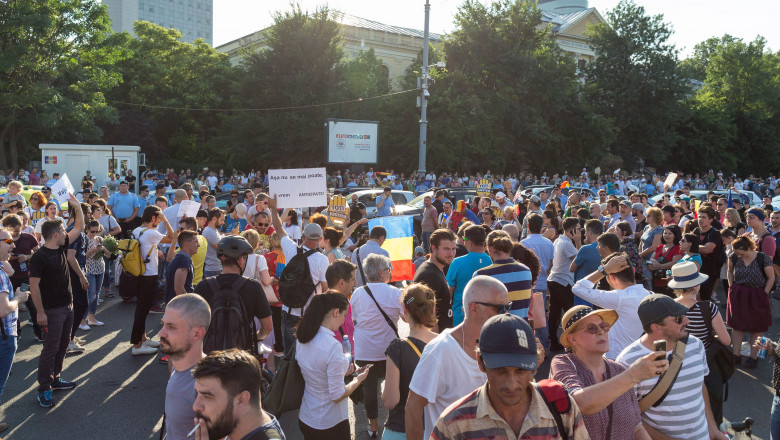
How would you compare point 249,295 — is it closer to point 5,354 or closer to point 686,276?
point 5,354

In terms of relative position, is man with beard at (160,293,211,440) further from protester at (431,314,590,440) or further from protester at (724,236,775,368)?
protester at (724,236,775,368)

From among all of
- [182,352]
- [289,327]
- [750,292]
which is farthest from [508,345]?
[750,292]

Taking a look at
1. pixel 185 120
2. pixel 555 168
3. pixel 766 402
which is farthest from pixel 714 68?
pixel 766 402

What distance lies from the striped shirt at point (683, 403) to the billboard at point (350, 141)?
93.7 ft

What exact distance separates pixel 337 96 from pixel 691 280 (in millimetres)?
36342

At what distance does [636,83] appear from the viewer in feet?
155

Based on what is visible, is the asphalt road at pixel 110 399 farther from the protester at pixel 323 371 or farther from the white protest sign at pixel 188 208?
the white protest sign at pixel 188 208

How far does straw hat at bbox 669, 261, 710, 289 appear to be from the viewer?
4.59m

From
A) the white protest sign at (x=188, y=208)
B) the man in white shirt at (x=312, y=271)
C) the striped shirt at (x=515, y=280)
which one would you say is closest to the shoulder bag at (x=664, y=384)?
the striped shirt at (x=515, y=280)

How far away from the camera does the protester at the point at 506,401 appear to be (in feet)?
7.59

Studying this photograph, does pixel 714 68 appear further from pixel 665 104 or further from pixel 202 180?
pixel 202 180

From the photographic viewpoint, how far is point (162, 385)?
23.0 feet

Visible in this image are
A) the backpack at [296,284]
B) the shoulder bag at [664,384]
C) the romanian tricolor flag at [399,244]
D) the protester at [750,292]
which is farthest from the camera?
the romanian tricolor flag at [399,244]

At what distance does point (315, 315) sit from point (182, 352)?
1.03 meters
